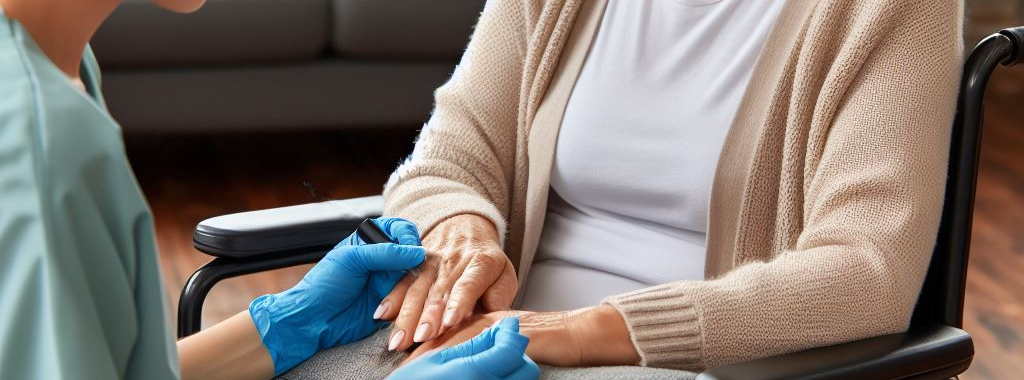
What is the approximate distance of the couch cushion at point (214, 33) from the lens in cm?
285

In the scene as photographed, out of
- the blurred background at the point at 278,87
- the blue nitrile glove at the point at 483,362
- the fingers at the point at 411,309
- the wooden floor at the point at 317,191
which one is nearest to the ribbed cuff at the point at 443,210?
the fingers at the point at 411,309

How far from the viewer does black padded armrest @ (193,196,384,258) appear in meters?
1.18

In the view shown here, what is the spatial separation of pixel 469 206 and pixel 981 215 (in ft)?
6.91

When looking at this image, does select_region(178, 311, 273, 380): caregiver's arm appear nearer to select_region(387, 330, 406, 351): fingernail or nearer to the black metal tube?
select_region(387, 330, 406, 351): fingernail

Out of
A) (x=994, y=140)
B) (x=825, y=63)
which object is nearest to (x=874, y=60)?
(x=825, y=63)

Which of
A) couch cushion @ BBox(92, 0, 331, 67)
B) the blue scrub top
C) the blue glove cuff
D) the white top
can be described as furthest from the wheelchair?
couch cushion @ BBox(92, 0, 331, 67)

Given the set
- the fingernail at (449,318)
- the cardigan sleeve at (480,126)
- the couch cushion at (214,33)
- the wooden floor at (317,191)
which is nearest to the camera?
the fingernail at (449,318)

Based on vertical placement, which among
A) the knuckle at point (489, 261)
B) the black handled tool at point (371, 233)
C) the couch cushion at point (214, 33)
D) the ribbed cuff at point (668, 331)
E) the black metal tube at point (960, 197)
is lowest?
the couch cushion at point (214, 33)

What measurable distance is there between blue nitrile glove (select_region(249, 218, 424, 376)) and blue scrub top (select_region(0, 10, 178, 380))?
488 mm

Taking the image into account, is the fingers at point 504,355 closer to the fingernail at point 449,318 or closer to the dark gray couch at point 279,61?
the fingernail at point 449,318

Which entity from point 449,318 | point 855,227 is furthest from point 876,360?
point 449,318

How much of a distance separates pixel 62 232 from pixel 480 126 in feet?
2.79

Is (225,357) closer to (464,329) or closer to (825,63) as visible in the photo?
(464,329)

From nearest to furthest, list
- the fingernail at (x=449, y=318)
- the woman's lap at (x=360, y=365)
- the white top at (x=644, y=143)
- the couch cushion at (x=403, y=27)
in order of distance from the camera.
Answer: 1. the woman's lap at (x=360, y=365)
2. the fingernail at (x=449, y=318)
3. the white top at (x=644, y=143)
4. the couch cushion at (x=403, y=27)
